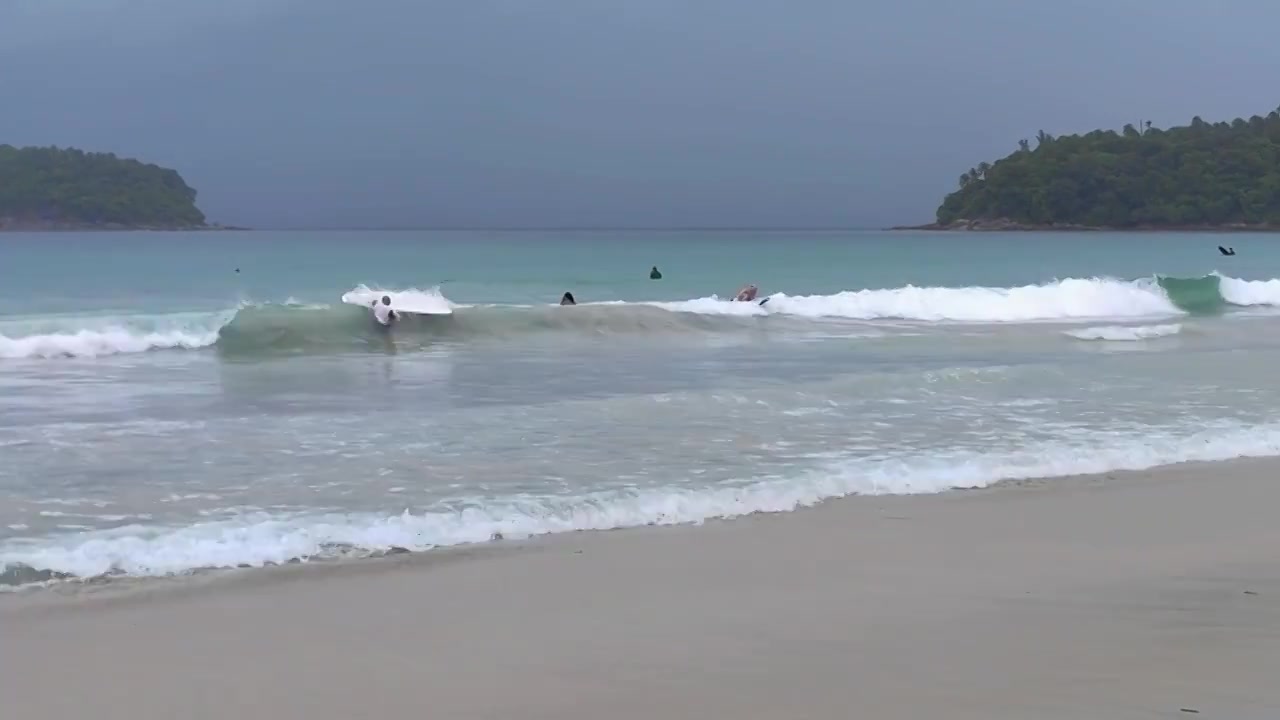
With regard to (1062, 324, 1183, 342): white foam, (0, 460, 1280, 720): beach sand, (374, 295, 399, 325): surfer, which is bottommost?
(0, 460, 1280, 720): beach sand

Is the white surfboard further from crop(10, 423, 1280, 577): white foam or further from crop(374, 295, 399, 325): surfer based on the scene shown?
crop(10, 423, 1280, 577): white foam

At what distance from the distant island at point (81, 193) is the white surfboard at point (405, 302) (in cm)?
11613

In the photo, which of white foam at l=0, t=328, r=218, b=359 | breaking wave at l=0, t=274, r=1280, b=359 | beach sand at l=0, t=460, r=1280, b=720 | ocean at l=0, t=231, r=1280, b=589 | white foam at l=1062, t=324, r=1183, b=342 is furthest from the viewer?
white foam at l=1062, t=324, r=1183, b=342

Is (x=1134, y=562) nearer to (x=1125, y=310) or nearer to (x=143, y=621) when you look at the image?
(x=143, y=621)

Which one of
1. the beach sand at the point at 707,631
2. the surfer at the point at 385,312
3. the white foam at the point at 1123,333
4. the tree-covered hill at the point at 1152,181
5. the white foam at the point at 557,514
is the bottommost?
the beach sand at the point at 707,631

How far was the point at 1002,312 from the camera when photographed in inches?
1189

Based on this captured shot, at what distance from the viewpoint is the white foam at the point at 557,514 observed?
6555 mm

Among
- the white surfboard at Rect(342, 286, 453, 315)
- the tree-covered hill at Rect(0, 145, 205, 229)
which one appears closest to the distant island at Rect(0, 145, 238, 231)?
the tree-covered hill at Rect(0, 145, 205, 229)

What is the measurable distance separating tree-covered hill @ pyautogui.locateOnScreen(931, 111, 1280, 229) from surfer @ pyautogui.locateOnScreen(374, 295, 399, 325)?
127 m

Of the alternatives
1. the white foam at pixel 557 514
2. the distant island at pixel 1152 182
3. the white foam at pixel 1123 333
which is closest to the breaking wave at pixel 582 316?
the white foam at pixel 1123 333

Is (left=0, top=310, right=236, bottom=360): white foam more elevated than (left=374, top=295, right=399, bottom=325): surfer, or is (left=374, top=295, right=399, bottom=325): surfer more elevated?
(left=374, top=295, right=399, bottom=325): surfer

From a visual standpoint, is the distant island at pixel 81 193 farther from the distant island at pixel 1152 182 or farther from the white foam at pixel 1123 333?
the white foam at pixel 1123 333

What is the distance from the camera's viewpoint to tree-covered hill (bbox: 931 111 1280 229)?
133 m

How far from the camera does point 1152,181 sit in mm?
137000
